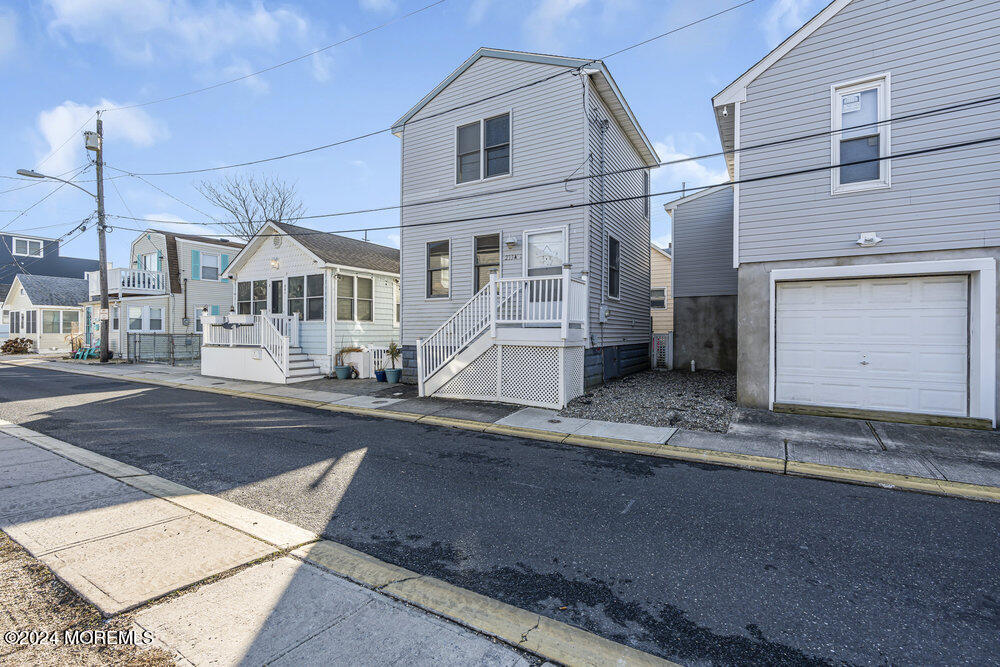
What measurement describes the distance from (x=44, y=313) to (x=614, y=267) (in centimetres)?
3894

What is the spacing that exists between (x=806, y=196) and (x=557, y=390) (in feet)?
19.7

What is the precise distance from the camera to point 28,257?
130 feet

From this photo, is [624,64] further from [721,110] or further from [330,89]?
[330,89]

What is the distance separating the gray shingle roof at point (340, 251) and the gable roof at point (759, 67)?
11991mm

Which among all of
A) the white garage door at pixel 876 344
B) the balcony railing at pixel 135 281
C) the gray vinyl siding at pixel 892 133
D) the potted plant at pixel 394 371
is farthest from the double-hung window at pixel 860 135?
the balcony railing at pixel 135 281

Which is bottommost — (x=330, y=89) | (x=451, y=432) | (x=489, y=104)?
(x=451, y=432)

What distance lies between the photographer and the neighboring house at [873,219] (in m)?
7.49

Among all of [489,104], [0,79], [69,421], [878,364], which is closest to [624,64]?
[489,104]

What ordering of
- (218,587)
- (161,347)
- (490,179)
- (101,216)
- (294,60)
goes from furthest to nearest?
(161,347)
(101,216)
(294,60)
(490,179)
(218,587)

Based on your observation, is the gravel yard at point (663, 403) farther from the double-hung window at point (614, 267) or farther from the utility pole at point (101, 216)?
the utility pole at point (101, 216)

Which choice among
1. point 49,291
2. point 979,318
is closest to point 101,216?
point 49,291

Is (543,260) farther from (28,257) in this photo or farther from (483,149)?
(28,257)

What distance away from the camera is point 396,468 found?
5773 millimetres

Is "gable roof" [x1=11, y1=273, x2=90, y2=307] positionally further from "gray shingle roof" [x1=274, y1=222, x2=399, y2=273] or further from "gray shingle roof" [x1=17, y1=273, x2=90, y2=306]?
"gray shingle roof" [x1=274, y1=222, x2=399, y2=273]
